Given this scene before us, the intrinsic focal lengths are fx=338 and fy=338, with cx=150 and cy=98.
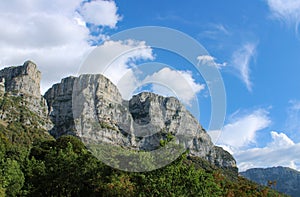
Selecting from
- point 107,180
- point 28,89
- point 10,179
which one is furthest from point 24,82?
point 107,180

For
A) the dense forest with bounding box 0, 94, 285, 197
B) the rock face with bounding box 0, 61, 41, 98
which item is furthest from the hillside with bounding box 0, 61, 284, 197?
the rock face with bounding box 0, 61, 41, 98

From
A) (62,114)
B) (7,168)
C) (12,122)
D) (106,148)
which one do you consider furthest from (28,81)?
(106,148)

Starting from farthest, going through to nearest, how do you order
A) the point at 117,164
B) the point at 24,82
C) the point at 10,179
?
1. the point at 24,82
2. the point at 10,179
3. the point at 117,164

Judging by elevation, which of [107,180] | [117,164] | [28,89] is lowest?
[117,164]

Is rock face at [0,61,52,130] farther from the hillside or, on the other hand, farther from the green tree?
the green tree

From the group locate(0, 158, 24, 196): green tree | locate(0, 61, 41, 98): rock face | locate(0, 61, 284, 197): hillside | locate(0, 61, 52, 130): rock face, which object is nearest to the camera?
locate(0, 61, 284, 197): hillside

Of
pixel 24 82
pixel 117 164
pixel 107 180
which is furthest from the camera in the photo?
pixel 24 82

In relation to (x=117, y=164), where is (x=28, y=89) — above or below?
above

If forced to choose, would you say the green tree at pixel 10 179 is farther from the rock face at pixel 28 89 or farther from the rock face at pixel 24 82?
the rock face at pixel 24 82

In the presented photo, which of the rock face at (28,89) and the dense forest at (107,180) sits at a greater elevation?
the rock face at (28,89)

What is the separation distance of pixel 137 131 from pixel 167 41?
8003 millimetres

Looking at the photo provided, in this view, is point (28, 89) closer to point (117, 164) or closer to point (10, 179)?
point (10, 179)

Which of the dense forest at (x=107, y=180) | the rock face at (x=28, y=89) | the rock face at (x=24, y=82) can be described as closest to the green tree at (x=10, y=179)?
the dense forest at (x=107, y=180)

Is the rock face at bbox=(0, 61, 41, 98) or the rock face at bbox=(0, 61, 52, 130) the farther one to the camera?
the rock face at bbox=(0, 61, 41, 98)
